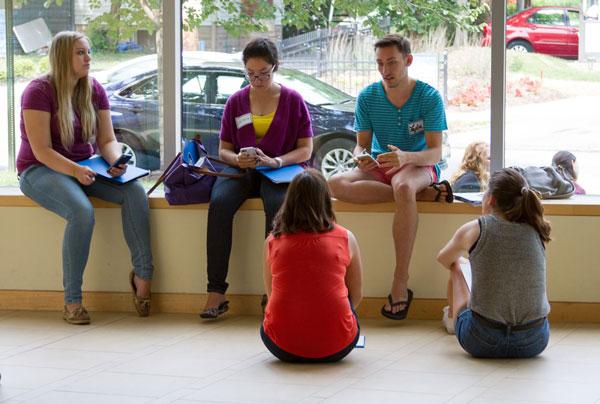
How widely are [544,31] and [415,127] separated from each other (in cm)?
83

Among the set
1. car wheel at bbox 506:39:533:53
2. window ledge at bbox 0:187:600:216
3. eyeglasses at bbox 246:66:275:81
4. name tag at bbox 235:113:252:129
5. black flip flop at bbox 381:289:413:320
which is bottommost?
black flip flop at bbox 381:289:413:320

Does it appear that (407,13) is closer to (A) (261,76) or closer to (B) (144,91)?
(A) (261,76)

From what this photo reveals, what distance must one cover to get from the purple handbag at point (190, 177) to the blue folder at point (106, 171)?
0.39 ft

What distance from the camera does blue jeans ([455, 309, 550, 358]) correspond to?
4.48 meters

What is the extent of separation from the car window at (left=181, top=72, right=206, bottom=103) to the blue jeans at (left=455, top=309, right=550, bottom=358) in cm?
215

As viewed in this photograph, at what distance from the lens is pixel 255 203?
5.55 metres

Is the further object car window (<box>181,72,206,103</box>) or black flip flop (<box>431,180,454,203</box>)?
car window (<box>181,72,206,103</box>)

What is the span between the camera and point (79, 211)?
541cm

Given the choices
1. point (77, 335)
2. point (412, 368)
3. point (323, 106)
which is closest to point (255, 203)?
point (323, 106)

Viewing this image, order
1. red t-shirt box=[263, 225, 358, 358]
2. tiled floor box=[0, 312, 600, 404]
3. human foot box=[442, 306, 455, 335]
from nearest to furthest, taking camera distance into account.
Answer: tiled floor box=[0, 312, 600, 404] < red t-shirt box=[263, 225, 358, 358] < human foot box=[442, 306, 455, 335]

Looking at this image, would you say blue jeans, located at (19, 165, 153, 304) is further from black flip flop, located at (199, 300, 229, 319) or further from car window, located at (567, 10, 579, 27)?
car window, located at (567, 10, 579, 27)

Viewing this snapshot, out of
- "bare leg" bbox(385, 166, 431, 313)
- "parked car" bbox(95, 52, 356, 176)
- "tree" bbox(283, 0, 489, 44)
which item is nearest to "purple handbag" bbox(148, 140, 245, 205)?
"parked car" bbox(95, 52, 356, 176)

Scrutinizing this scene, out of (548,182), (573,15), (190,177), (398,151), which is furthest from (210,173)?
(573,15)

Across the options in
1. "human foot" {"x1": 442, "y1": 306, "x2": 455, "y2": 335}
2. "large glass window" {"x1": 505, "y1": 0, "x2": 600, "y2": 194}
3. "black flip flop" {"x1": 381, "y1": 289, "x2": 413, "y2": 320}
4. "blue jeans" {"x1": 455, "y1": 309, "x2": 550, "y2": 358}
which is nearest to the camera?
"blue jeans" {"x1": 455, "y1": 309, "x2": 550, "y2": 358}
